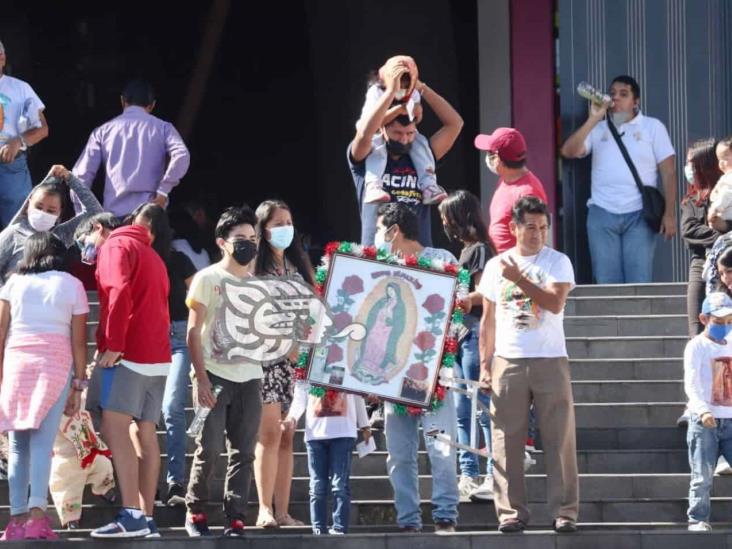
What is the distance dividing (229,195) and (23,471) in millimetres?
12203

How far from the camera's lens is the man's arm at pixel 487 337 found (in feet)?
33.3

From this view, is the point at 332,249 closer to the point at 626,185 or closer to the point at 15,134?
the point at 15,134

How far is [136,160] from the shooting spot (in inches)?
500

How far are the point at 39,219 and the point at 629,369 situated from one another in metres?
3.84

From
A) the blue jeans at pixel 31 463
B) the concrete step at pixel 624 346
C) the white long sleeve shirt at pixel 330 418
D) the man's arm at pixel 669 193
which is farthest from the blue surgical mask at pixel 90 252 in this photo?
the man's arm at pixel 669 193

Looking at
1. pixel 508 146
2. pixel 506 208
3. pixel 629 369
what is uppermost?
pixel 508 146

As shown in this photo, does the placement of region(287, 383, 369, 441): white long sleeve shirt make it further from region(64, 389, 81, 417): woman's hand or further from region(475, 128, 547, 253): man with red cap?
region(475, 128, 547, 253): man with red cap

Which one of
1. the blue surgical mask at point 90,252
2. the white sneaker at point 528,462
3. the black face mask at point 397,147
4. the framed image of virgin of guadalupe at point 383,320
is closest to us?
the framed image of virgin of guadalupe at point 383,320

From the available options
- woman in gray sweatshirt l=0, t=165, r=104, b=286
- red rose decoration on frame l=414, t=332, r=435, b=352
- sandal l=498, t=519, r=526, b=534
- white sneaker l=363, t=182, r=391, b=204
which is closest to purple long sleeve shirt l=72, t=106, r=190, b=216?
woman in gray sweatshirt l=0, t=165, r=104, b=286

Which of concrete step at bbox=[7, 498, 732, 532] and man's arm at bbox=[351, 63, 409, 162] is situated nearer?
concrete step at bbox=[7, 498, 732, 532]

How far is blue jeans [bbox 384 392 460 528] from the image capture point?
996 cm

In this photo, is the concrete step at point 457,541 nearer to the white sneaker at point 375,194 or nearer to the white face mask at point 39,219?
the white face mask at point 39,219

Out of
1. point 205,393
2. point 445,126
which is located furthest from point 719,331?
point 205,393

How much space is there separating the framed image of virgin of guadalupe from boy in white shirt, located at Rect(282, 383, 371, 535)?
120mm
